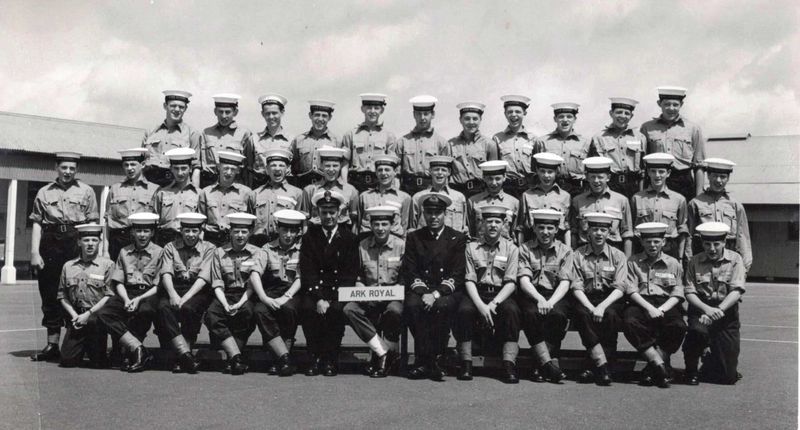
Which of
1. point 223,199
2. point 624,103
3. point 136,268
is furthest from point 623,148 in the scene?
point 136,268

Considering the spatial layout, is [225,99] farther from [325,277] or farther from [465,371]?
A: [465,371]

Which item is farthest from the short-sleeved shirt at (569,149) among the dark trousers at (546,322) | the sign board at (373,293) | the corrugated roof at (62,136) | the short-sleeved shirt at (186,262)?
the corrugated roof at (62,136)

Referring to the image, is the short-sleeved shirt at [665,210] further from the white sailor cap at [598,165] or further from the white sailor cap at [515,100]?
the white sailor cap at [515,100]

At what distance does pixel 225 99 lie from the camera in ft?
28.9

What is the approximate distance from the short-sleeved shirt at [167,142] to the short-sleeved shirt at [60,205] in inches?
31.0

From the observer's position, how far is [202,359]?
291 inches

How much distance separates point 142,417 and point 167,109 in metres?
4.52

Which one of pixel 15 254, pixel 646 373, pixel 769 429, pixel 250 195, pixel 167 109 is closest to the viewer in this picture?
pixel 769 429

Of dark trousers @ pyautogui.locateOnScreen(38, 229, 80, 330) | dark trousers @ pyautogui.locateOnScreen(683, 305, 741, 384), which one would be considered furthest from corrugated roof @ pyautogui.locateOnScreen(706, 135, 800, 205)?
dark trousers @ pyautogui.locateOnScreen(38, 229, 80, 330)

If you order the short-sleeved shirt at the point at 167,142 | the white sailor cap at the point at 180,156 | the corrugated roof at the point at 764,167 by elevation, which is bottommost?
the white sailor cap at the point at 180,156

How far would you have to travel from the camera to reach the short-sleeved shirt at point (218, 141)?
8719 millimetres

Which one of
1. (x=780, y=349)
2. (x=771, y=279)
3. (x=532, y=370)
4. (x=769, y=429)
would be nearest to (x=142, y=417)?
(x=532, y=370)

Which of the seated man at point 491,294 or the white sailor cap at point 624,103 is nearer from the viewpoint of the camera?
the seated man at point 491,294

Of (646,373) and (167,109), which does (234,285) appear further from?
(646,373)
